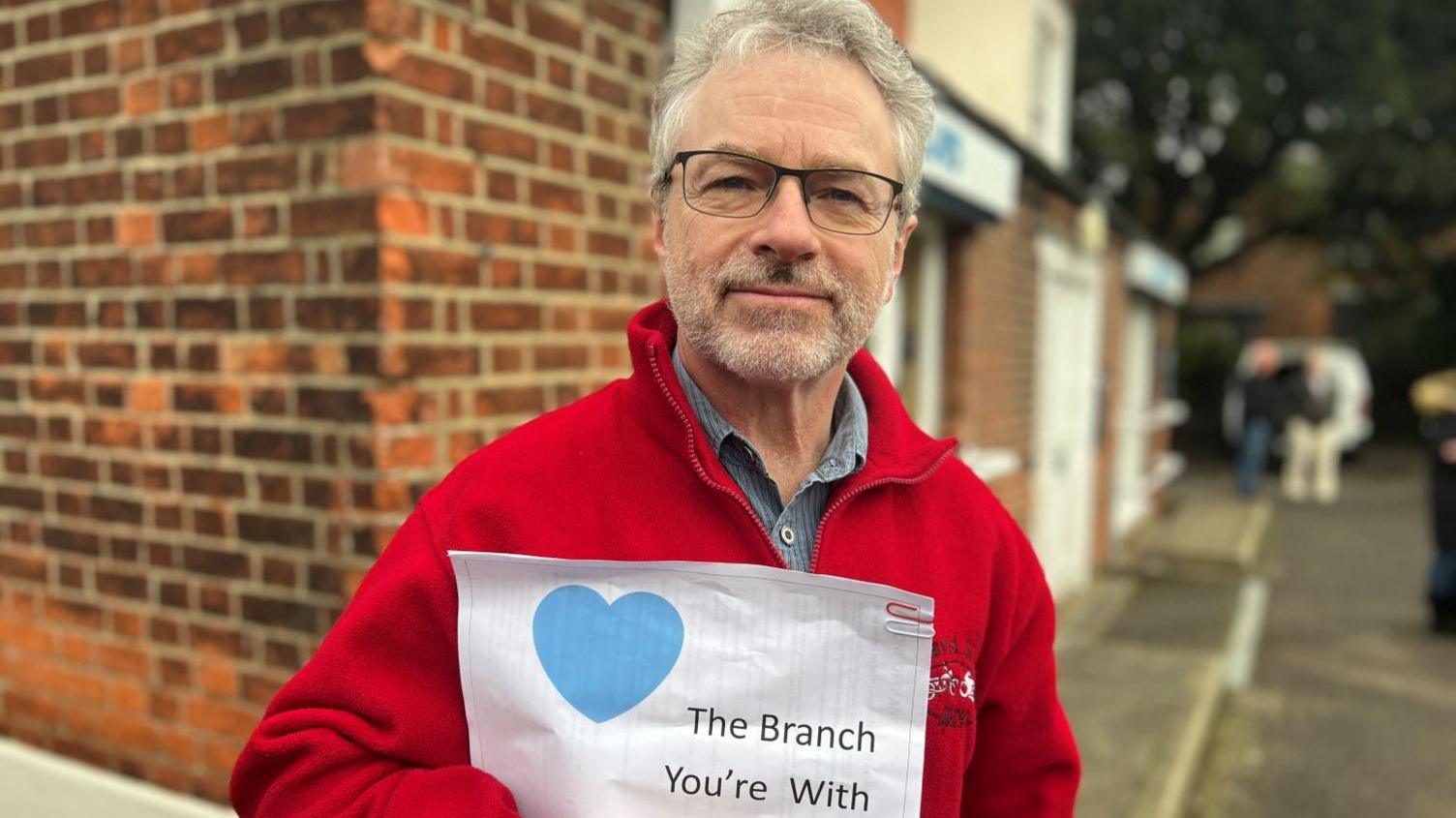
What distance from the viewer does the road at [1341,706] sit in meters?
4.53

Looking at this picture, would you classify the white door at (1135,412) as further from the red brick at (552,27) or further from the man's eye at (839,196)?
the man's eye at (839,196)

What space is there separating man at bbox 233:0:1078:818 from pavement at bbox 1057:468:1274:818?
268 cm

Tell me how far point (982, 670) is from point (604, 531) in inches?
23.0

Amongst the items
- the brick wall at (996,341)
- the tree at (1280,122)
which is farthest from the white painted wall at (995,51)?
the tree at (1280,122)

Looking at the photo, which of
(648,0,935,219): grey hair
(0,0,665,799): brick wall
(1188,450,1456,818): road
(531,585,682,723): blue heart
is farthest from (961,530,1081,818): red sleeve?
(1188,450,1456,818): road

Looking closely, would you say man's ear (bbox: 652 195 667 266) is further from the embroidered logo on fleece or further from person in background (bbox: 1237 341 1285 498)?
person in background (bbox: 1237 341 1285 498)

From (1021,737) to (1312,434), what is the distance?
14.4 m

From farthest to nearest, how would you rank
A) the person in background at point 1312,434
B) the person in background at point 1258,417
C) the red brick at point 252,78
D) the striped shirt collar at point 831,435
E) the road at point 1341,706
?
Result: the person in background at point 1312,434, the person in background at point 1258,417, the road at point 1341,706, the red brick at point 252,78, the striped shirt collar at point 831,435

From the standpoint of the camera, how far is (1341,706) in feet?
18.5

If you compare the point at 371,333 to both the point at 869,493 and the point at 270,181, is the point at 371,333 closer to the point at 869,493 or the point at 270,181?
the point at 270,181

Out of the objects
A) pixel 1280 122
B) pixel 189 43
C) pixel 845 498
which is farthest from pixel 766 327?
pixel 1280 122

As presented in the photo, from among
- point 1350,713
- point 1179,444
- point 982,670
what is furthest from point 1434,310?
point 982,670

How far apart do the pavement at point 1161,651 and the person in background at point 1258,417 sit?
4.94ft

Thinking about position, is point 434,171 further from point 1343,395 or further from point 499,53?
point 1343,395
